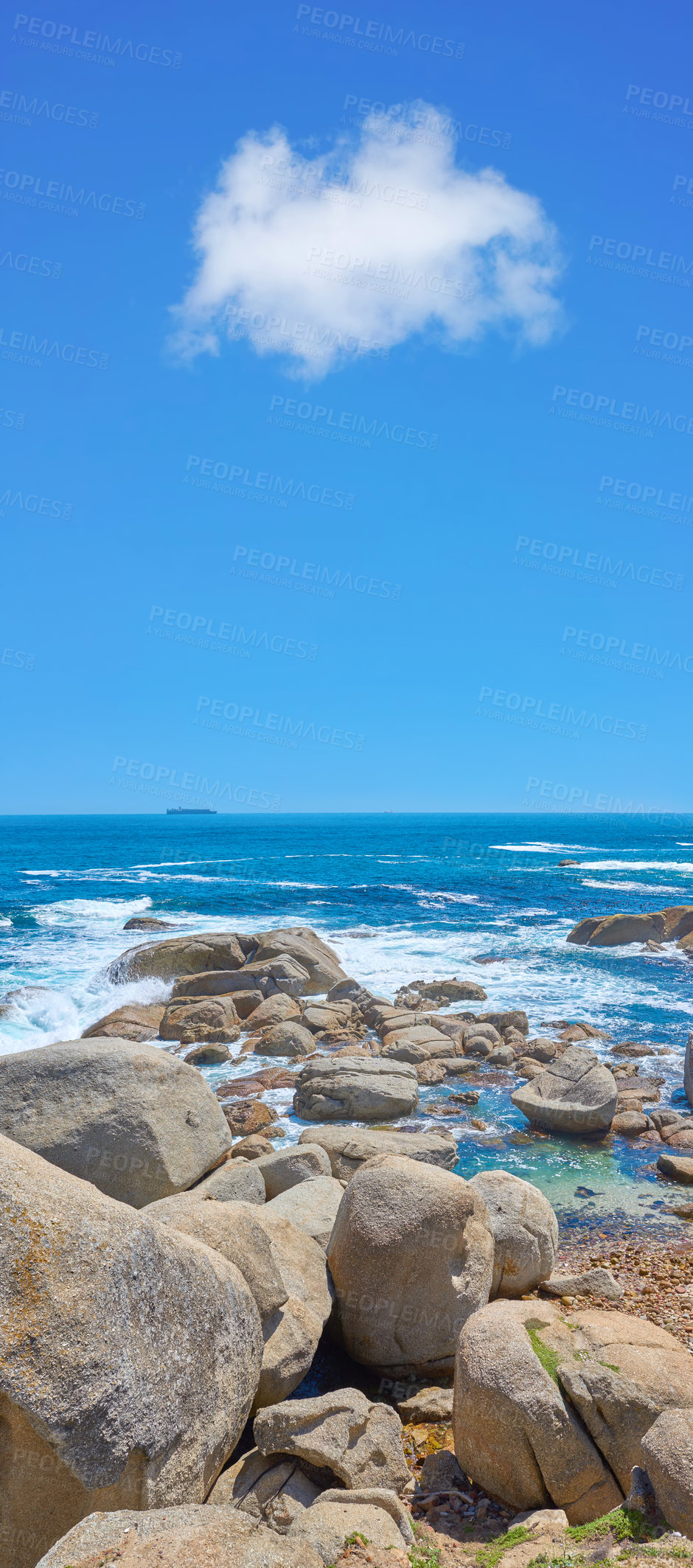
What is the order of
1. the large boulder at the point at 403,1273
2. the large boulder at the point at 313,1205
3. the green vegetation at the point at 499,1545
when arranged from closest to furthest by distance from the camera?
1. the green vegetation at the point at 499,1545
2. the large boulder at the point at 403,1273
3. the large boulder at the point at 313,1205

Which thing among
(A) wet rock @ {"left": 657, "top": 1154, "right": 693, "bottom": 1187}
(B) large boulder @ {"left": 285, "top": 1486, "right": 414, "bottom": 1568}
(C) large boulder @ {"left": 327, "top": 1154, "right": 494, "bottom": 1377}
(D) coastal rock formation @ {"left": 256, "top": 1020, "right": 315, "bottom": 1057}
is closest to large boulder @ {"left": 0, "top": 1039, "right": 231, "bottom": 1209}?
(C) large boulder @ {"left": 327, "top": 1154, "right": 494, "bottom": 1377}

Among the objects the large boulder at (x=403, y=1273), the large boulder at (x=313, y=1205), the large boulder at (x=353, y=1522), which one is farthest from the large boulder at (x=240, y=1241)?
the large boulder at (x=313, y=1205)

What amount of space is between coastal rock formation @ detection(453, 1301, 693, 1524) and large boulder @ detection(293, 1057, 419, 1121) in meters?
8.91

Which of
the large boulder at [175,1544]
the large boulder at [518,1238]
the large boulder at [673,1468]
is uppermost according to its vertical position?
the large boulder at [175,1544]

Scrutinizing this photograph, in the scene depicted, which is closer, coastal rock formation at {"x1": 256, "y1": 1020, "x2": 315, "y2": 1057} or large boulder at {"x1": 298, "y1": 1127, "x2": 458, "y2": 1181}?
large boulder at {"x1": 298, "y1": 1127, "x2": 458, "y2": 1181}

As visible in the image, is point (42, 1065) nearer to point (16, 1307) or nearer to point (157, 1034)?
point (16, 1307)

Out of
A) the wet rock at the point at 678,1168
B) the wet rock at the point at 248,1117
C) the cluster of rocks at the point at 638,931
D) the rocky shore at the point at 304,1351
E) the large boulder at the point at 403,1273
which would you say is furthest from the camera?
the cluster of rocks at the point at 638,931

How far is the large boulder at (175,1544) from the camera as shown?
3.72 m

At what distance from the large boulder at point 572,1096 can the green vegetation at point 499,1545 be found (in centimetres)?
960

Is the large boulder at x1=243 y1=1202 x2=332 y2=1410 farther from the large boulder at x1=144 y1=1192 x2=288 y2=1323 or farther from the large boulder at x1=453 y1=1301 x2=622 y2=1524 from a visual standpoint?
the large boulder at x1=453 y1=1301 x2=622 y2=1524

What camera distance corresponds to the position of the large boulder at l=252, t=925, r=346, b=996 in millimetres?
25219

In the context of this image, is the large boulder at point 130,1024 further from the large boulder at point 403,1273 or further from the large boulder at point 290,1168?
the large boulder at point 403,1273

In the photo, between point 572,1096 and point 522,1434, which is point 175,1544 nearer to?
point 522,1434

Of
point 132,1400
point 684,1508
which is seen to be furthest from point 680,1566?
point 132,1400
